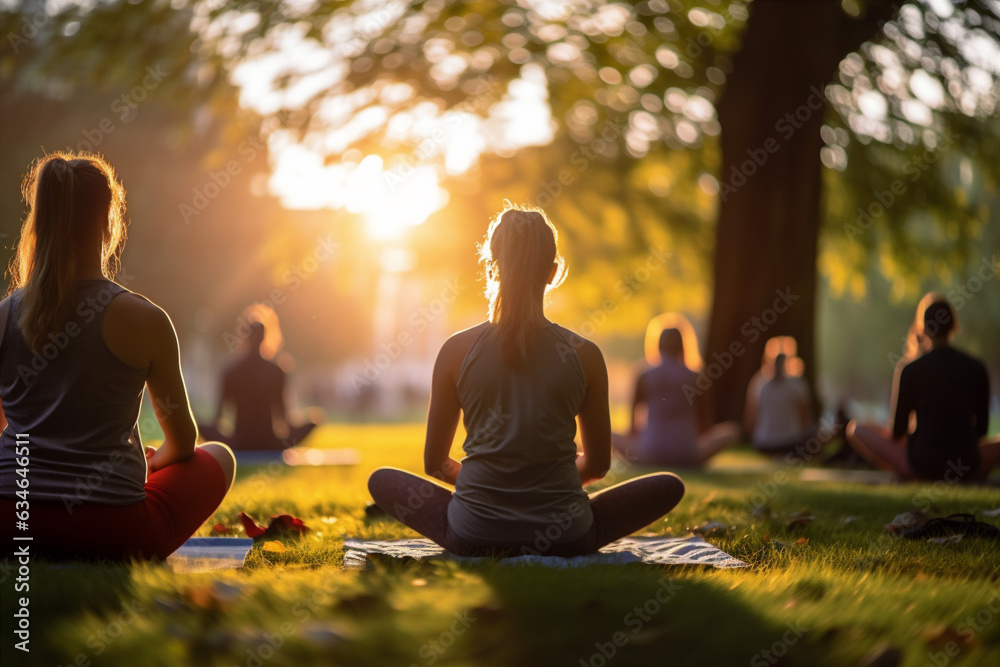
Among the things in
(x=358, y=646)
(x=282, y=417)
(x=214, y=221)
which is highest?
(x=214, y=221)

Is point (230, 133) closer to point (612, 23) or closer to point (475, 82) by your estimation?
point (475, 82)

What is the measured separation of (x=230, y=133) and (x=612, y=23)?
6.13 m

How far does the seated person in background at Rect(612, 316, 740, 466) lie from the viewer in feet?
32.0

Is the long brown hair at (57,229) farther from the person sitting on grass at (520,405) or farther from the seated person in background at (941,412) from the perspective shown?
the seated person in background at (941,412)

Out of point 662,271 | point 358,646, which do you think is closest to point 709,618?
point 358,646

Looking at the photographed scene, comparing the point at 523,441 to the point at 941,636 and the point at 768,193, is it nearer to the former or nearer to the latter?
the point at 941,636

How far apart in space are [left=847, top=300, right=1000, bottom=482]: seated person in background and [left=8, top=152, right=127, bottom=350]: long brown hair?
6363mm

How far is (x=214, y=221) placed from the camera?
116 feet

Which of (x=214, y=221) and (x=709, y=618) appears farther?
(x=214, y=221)

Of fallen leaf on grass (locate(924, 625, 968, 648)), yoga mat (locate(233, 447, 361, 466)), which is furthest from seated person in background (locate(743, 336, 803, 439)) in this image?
fallen leaf on grass (locate(924, 625, 968, 648))

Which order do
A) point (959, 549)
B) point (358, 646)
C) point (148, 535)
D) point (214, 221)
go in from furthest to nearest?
1. point (214, 221)
2. point (959, 549)
3. point (148, 535)
4. point (358, 646)

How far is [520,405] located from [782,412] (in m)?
8.37

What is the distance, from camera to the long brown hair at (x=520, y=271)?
404cm

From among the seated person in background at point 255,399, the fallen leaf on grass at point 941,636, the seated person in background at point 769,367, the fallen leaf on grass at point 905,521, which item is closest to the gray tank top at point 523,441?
the fallen leaf on grass at point 941,636
